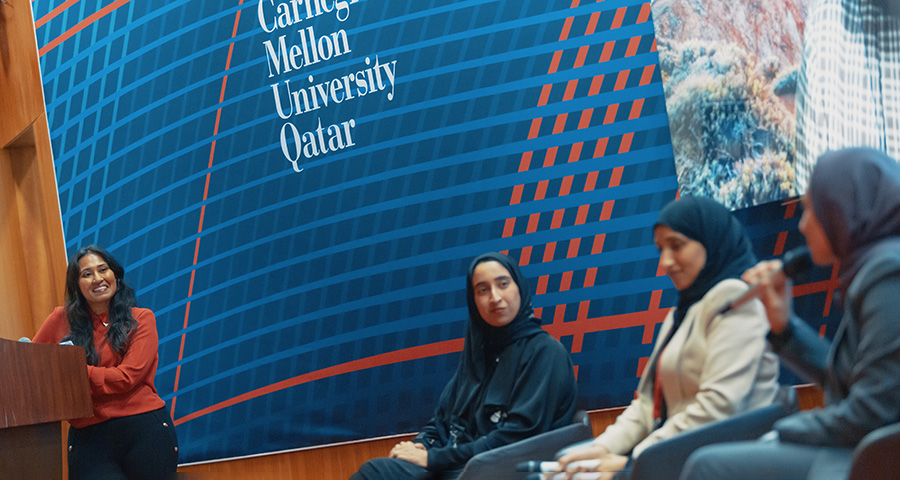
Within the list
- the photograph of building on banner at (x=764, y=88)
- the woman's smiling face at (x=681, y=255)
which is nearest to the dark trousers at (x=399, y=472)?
the woman's smiling face at (x=681, y=255)

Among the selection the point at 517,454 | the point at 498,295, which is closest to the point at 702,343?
the point at 517,454

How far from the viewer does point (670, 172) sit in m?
3.89

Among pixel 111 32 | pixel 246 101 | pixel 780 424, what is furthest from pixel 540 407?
pixel 111 32

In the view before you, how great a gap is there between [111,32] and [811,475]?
4.24 m

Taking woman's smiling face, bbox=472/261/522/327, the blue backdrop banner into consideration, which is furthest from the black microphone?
the blue backdrop banner

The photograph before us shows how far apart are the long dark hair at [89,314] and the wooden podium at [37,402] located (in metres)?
0.26

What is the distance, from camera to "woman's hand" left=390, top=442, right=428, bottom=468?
2.89 m

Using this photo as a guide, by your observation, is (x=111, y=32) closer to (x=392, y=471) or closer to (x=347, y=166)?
(x=347, y=166)

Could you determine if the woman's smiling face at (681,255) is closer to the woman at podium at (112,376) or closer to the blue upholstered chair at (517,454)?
the blue upholstered chair at (517,454)

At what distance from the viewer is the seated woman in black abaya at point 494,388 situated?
2787 millimetres

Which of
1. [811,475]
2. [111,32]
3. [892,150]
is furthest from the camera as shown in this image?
[111,32]

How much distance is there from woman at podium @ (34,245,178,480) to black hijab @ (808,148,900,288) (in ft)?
9.58

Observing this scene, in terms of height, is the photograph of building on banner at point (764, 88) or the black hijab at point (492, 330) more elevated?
the photograph of building on banner at point (764, 88)

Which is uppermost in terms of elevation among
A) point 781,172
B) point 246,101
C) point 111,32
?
point 111,32
